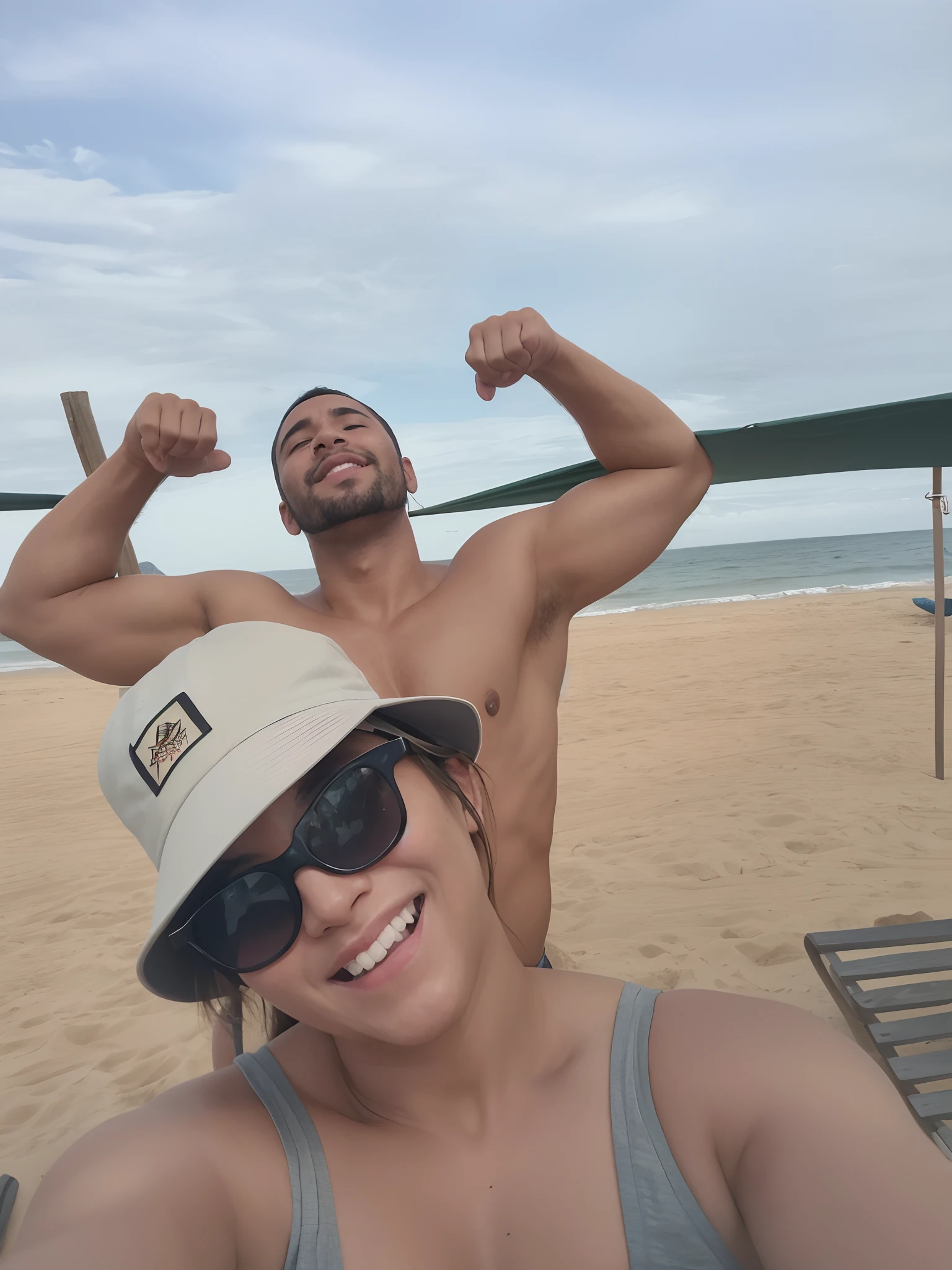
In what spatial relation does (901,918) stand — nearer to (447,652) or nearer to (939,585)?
(939,585)

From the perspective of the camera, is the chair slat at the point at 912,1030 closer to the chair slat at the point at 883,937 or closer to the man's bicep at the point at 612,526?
the chair slat at the point at 883,937

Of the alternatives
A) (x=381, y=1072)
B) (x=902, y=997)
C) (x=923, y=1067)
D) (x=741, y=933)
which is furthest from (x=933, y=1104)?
(x=381, y=1072)

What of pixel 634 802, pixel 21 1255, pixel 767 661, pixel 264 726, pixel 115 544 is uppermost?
pixel 115 544

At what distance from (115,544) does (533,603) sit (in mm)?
995

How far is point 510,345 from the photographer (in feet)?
5.45

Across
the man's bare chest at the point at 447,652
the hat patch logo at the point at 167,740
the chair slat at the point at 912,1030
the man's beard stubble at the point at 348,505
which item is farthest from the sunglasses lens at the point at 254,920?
the chair slat at the point at 912,1030

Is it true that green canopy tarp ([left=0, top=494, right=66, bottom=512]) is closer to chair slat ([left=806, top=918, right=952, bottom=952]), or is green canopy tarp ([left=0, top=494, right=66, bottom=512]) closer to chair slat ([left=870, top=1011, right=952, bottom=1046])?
chair slat ([left=806, top=918, right=952, bottom=952])

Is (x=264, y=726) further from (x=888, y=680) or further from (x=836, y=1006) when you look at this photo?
(x=888, y=680)

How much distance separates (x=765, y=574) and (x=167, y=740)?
100ft

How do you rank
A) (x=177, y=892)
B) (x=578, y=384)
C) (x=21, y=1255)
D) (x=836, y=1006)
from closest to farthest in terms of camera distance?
(x=21, y=1255) < (x=177, y=892) < (x=578, y=384) < (x=836, y=1006)

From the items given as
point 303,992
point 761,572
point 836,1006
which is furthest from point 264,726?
point 761,572

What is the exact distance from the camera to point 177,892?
35.0 inches

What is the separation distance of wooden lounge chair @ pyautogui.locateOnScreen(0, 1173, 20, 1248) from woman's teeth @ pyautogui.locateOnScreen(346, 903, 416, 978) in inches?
88.1

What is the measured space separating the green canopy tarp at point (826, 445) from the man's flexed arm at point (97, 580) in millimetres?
1135
